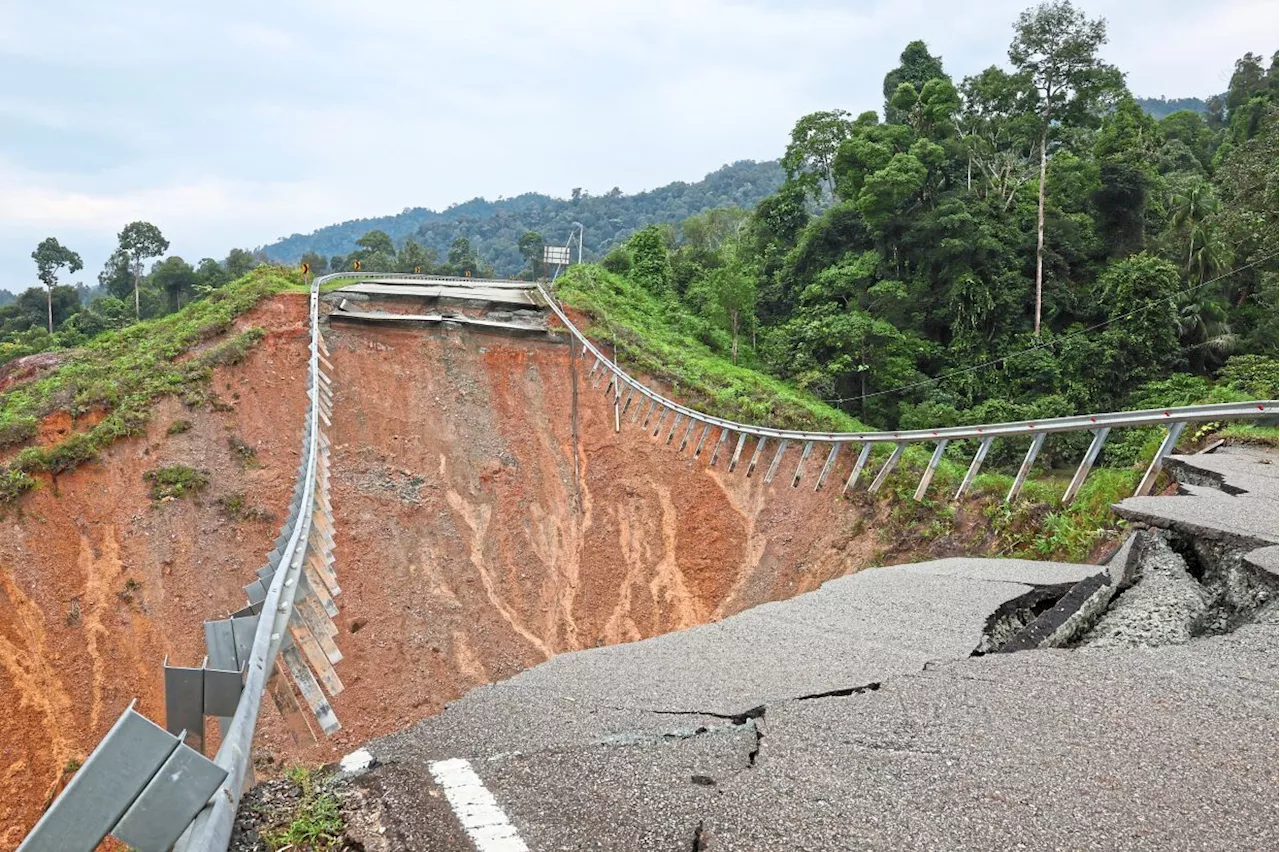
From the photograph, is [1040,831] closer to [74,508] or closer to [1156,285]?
[74,508]

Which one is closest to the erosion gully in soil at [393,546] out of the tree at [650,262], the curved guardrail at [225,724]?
the curved guardrail at [225,724]

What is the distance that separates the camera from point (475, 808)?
11.7 feet

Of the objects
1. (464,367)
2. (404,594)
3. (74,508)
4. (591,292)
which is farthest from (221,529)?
(591,292)

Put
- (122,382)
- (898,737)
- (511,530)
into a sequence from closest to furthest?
(898,737), (511,530), (122,382)

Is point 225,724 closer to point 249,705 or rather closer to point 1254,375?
point 249,705

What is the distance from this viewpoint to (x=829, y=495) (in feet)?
53.2

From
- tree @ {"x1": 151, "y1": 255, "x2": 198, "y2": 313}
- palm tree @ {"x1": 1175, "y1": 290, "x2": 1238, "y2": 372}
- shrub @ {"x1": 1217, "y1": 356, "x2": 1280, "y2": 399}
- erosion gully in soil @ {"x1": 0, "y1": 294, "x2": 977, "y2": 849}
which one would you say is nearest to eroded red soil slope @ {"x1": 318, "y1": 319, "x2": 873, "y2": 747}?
erosion gully in soil @ {"x1": 0, "y1": 294, "x2": 977, "y2": 849}

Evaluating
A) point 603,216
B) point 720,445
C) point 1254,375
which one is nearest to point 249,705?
point 720,445

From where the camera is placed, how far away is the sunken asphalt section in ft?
11.0

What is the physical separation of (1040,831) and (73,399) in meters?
22.2

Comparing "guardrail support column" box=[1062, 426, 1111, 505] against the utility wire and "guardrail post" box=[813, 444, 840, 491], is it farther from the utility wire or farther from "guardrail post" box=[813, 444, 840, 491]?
the utility wire

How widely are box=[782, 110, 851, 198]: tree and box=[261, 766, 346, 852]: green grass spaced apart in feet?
116

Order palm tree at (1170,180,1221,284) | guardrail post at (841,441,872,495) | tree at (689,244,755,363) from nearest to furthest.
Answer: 1. guardrail post at (841,441,872,495)
2. palm tree at (1170,180,1221,284)
3. tree at (689,244,755,363)

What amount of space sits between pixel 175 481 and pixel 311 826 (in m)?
17.4
